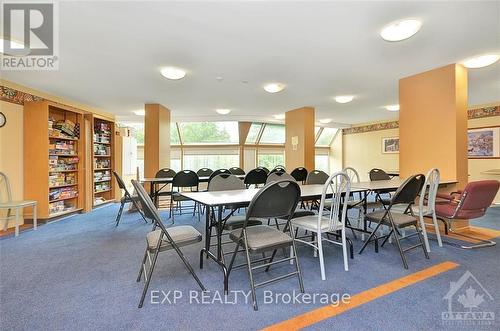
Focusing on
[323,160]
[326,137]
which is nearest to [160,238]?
[326,137]

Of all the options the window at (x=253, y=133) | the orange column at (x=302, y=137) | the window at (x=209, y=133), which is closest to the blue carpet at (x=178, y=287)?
the orange column at (x=302, y=137)

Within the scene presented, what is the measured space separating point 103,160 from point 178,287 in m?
5.35

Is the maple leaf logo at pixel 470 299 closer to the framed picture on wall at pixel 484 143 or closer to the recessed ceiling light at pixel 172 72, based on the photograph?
the recessed ceiling light at pixel 172 72

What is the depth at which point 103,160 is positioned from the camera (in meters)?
6.25

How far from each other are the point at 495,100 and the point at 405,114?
322 centimetres

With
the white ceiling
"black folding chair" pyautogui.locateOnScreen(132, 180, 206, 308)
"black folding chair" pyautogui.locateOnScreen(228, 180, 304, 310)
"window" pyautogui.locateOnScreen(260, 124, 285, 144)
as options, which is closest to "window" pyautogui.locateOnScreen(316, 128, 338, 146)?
"window" pyautogui.locateOnScreen(260, 124, 285, 144)

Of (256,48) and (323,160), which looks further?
(323,160)

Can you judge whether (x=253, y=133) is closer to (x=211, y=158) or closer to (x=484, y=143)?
(x=211, y=158)

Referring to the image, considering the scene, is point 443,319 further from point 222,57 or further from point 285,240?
point 222,57

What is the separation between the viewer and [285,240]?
190 centimetres

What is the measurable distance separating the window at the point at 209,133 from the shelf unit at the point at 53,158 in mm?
3394

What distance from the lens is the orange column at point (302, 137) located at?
20.6 ft

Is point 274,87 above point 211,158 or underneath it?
above

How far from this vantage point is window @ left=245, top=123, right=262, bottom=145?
841 cm
